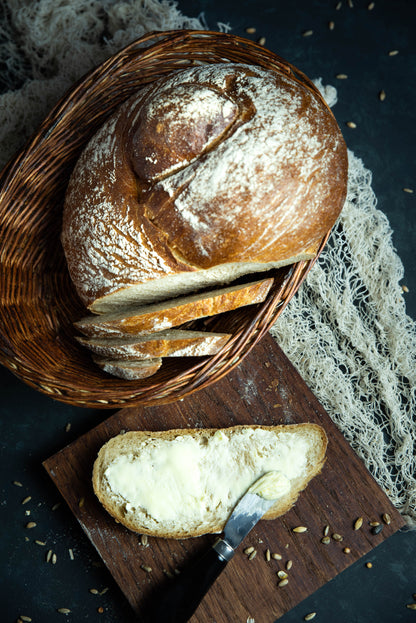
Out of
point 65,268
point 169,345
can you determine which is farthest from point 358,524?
point 65,268

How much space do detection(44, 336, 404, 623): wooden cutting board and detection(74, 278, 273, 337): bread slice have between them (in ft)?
1.67

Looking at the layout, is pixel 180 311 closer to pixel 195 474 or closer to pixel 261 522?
pixel 195 474

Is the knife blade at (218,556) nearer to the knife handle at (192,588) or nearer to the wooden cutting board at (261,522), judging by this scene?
the knife handle at (192,588)

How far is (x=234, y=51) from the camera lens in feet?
6.42

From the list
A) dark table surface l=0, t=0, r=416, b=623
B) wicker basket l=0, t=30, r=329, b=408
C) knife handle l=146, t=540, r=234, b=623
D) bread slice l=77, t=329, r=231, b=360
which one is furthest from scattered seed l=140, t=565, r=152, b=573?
bread slice l=77, t=329, r=231, b=360

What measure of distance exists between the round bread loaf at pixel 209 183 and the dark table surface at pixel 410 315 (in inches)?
27.7

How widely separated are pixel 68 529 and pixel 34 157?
5.08 feet

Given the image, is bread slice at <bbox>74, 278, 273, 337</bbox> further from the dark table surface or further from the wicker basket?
the dark table surface

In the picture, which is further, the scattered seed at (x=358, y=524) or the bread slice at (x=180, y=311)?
the scattered seed at (x=358, y=524)

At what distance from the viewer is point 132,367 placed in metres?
1.75

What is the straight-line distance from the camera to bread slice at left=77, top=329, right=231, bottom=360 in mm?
1702

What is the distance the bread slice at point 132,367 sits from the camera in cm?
176

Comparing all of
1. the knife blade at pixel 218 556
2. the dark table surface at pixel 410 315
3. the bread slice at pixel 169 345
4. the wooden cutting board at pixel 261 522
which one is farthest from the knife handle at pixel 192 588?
the bread slice at pixel 169 345

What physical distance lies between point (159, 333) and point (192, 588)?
972mm
